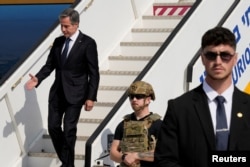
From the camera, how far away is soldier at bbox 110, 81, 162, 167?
5906 mm

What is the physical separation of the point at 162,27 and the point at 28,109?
7.05 feet

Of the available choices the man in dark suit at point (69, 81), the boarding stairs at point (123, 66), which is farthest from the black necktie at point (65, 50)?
the boarding stairs at point (123, 66)

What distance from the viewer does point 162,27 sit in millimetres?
9422

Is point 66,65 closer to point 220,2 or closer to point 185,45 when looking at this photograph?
point 185,45

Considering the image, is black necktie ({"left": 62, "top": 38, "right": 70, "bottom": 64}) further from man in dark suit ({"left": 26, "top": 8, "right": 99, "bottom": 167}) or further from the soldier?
the soldier

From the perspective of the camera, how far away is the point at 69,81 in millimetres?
7453

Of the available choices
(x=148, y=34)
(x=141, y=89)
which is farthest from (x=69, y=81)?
(x=148, y=34)

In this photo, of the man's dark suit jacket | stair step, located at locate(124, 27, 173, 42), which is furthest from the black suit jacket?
the man's dark suit jacket

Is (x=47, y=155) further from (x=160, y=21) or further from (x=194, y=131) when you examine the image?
(x=194, y=131)

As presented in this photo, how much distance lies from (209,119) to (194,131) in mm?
79

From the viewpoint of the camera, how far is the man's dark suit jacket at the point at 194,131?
11.0 feet

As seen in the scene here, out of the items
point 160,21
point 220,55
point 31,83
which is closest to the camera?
point 220,55

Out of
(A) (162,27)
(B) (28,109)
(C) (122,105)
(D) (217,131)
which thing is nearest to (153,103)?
(C) (122,105)

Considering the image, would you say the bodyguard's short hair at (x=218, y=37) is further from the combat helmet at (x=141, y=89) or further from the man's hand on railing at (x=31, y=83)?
the man's hand on railing at (x=31, y=83)
